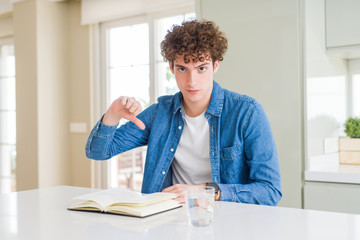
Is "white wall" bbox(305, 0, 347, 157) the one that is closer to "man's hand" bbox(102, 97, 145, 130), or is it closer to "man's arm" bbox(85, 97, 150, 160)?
"man's arm" bbox(85, 97, 150, 160)

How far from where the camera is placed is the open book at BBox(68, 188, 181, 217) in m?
1.07

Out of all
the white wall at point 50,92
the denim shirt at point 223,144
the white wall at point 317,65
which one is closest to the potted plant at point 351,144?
the white wall at point 317,65

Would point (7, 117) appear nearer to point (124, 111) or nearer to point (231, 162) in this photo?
point (124, 111)

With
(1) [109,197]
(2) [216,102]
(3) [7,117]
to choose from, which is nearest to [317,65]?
(2) [216,102]

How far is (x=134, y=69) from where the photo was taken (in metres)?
3.88

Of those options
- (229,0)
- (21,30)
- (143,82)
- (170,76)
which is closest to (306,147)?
(229,0)

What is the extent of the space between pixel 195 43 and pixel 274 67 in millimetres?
795

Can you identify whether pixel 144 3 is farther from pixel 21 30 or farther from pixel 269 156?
pixel 269 156

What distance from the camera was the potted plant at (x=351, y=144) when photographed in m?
2.42

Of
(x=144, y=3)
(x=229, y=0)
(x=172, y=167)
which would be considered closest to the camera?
(x=172, y=167)

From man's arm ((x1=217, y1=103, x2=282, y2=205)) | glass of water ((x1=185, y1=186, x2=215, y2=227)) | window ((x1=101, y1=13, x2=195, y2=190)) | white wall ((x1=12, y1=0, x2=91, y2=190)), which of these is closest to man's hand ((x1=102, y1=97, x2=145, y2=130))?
man's arm ((x1=217, y1=103, x2=282, y2=205))

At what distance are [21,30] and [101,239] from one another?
146 inches

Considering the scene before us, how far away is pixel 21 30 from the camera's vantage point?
4.05 m

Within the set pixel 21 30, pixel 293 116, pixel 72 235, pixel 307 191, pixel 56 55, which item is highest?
pixel 21 30
